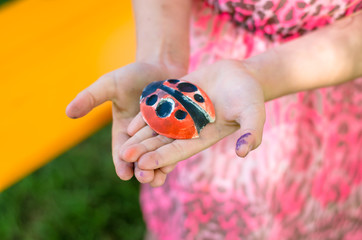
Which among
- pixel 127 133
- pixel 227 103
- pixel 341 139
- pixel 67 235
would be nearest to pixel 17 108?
pixel 67 235

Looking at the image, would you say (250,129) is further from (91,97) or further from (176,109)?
(91,97)

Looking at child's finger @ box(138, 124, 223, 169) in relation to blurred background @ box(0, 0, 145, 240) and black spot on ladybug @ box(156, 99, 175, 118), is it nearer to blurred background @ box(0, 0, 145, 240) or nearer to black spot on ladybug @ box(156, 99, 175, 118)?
black spot on ladybug @ box(156, 99, 175, 118)

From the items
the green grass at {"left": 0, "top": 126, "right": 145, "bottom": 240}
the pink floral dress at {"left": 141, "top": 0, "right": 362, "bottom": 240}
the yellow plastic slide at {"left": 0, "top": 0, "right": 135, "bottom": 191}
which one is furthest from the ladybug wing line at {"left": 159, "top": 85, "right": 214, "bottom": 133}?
the yellow plastic slide at {"left": 0, "top": 0, "right": 135, "bottom": 191}

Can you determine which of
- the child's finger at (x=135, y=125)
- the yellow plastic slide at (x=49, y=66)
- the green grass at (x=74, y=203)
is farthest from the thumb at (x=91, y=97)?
the yellow plastic slide at (x=49, y=66)

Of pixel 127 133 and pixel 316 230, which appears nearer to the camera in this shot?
pixel 127 133

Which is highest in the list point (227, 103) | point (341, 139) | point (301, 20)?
point (301, 20)

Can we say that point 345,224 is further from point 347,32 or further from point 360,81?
point 347,32

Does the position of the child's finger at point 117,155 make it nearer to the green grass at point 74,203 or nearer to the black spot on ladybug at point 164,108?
the black spot on ladybug at point 164,108
